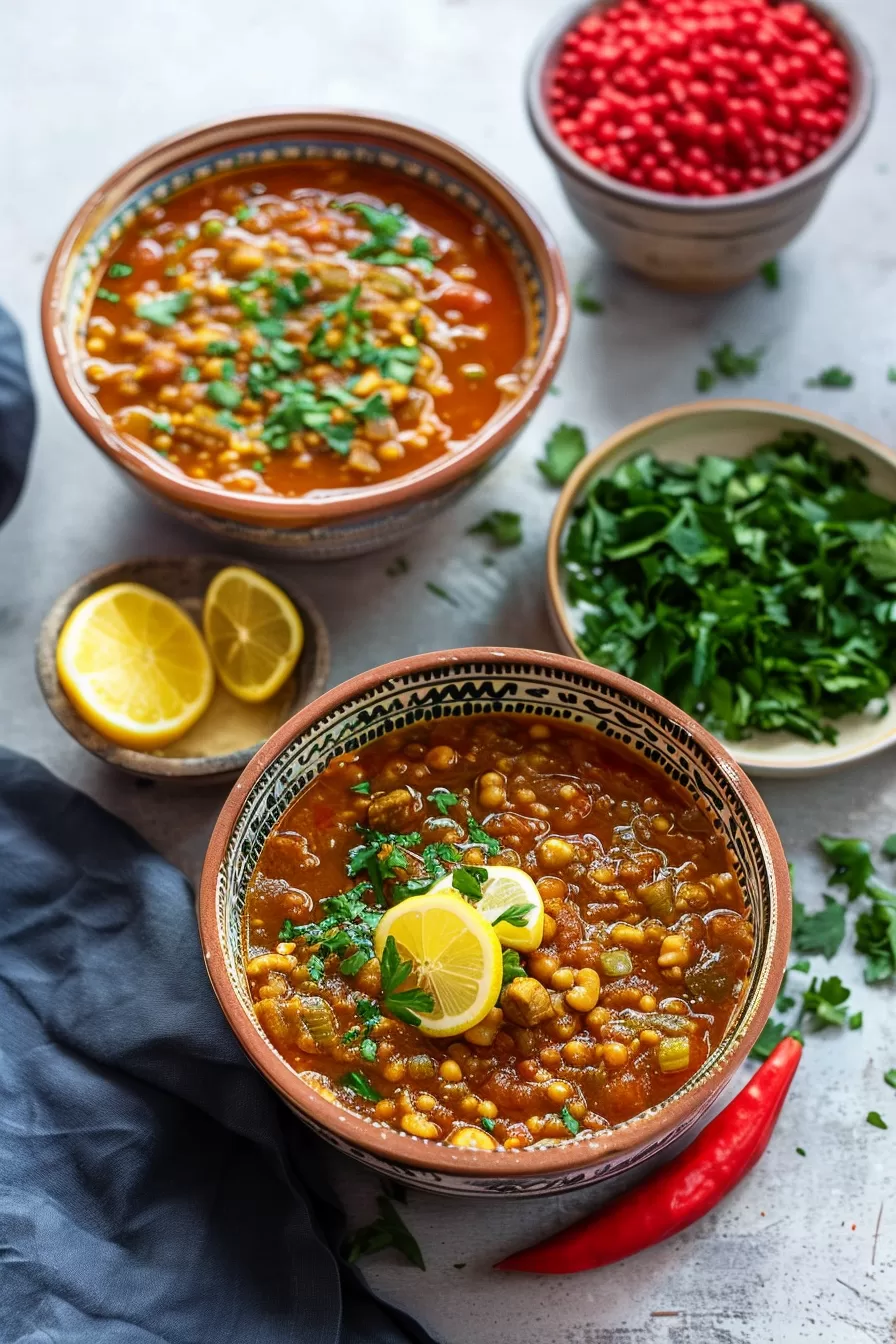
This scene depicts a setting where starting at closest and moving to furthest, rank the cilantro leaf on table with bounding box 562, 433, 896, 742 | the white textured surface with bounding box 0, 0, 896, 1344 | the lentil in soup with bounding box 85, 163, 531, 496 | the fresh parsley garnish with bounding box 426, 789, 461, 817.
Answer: the fresh parsley garnish with bounding box 426, 789, 461, 817
the white textured surface with bounding box 0, 0, 896, 1344
the cilantro leaf on table with bounding box 562, 433, 896, 742
the lentil in soup with bounding box 85, 163, 531, 496

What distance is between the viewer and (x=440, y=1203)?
2871 millimetres

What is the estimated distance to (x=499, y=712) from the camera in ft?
9.25

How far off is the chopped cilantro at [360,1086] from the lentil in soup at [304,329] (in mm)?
1383

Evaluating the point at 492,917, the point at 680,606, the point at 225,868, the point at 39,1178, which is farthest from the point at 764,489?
the point at 39,1178

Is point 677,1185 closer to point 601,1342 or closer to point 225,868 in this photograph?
point 601,1342

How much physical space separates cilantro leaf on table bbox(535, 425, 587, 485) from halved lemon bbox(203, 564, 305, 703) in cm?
85

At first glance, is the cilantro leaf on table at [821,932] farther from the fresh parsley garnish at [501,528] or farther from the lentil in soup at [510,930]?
the fresh parsley garnish at [501,528]

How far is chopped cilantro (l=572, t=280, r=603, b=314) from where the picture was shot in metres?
3.95

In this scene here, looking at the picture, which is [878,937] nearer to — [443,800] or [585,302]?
[443,800]

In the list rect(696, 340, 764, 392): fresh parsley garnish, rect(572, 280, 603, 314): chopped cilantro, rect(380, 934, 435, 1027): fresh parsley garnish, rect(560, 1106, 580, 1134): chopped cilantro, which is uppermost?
rect(572, 280, 603, 314): chopped cilantro

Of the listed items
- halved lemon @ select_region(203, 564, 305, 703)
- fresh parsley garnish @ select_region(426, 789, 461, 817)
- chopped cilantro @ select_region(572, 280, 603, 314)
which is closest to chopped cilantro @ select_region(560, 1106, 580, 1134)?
fresh parsley garnish @ select_region(426, 789, 461, 817)

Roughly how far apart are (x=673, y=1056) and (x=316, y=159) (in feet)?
8.07

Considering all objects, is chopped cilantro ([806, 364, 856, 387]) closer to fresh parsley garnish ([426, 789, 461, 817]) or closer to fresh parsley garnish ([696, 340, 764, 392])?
fresh parsley garnish ([696, 340, 764, 392])

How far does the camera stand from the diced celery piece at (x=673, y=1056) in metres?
2.46
